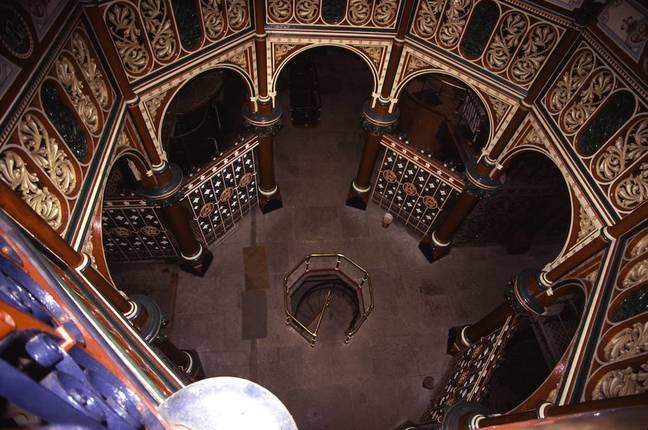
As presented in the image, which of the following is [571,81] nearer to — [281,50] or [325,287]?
[281,50]

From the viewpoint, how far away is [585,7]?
542cm

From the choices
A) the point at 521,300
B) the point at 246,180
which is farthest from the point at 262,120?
the point at 521,300

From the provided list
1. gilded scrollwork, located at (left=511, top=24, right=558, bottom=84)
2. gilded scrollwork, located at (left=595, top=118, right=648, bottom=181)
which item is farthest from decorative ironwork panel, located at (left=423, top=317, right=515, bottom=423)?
gilded scrollwork, located at (left=511, top=24, right=558, bottom=84)

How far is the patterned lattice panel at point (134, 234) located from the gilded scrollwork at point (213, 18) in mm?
3567

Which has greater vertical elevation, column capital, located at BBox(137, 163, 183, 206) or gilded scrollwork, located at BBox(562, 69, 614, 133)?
gilded scrollwork, located at BBox(562, 69, 614, 133)

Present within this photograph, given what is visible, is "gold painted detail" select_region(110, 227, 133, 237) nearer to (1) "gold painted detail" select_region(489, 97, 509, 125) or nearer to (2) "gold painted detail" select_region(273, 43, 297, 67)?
(2) "gold painted detail" select_region(273, 43, 297, 67)

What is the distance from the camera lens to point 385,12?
23.3ft

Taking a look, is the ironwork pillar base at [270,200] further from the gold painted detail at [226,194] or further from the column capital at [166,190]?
the column capital at [166,190]

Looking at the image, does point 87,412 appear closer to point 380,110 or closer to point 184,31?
point 184,31

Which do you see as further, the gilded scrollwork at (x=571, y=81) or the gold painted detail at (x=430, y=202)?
the gold painted detail at (x=430, y=202)

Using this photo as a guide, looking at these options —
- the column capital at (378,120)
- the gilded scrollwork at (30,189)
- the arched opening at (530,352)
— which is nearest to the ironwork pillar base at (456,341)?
the arched opening at (530,352)

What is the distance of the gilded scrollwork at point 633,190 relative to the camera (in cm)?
500

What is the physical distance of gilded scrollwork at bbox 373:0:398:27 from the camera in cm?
700

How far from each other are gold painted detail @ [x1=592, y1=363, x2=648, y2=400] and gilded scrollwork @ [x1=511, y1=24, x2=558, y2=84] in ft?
15.1
